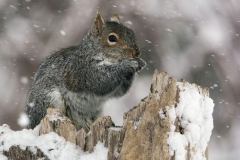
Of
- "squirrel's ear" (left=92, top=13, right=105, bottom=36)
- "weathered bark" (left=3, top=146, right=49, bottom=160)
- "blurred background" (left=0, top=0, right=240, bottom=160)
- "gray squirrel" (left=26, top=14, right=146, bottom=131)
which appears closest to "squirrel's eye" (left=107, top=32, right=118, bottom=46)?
"gray squirrel" (left=26, top=14, right=146, bottom=131)

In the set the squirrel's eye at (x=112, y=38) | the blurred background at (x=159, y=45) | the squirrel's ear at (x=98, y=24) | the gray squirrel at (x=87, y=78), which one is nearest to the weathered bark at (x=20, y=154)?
the gray squirrel at (x=87, y=78)

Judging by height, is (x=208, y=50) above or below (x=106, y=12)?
below

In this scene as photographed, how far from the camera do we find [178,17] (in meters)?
4.94

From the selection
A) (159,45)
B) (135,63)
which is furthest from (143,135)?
(159,45)

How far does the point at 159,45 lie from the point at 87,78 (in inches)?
40.6

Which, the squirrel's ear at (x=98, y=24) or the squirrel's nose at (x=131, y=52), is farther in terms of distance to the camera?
the squirrel's ear at (x=98, y=24)

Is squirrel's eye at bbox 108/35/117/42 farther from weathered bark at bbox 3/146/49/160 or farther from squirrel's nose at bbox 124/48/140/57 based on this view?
weathered bark at bbox 3/146/49/160

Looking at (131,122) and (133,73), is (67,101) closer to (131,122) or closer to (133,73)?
(133,73)

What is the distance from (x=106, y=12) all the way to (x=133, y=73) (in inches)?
46.4

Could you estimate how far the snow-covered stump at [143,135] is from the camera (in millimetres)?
2635

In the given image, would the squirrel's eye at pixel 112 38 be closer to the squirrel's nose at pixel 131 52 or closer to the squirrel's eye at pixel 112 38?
the squirrel's eye at pixel 112 38

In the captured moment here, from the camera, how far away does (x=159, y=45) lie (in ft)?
15.8

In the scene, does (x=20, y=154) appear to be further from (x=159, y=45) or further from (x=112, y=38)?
(x=159, y=45)

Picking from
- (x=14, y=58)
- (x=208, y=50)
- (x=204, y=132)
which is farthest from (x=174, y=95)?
(x=14, y=58)
